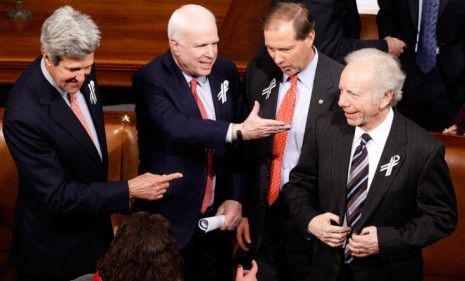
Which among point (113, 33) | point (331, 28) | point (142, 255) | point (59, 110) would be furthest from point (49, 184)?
point (113, 33)

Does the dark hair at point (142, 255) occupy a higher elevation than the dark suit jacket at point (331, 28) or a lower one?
lower

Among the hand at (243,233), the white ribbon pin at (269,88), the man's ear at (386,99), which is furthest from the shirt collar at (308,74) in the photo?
the hand at (243,233)

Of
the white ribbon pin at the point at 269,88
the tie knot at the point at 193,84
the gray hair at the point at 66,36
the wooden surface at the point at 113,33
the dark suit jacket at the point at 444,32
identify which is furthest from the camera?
the wooden surface at the point at 113,33

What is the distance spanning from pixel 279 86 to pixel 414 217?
76cm

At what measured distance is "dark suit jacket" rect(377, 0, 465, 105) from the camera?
13.3 ft

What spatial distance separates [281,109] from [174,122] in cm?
43

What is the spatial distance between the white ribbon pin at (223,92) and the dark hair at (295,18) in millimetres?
277

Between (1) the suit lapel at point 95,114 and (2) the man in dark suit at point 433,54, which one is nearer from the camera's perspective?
(1) the suit lapel at point 95,114

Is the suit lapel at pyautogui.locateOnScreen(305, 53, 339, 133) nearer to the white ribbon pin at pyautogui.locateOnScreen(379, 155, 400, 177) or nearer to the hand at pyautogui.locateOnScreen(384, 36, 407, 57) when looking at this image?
the white ribbon pin at pyautogui.locateOnScreen(379, 155, 400, 177)

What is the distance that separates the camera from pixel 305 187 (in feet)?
10.0

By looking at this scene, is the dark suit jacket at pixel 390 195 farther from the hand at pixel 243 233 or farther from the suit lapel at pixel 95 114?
the suit lapel at pixel 95 114

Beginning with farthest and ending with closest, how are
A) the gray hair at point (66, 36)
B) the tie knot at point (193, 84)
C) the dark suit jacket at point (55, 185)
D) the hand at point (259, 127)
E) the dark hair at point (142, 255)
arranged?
the tie knot at point (193, 84) < the hand at point (259, 127) < the dark suit jacket at point (55, 185) < the gray hair at point (66, 36) < the dark hair at point (142, 255)

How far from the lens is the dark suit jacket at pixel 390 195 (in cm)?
278

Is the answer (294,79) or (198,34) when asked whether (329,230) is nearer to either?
(294,79)
